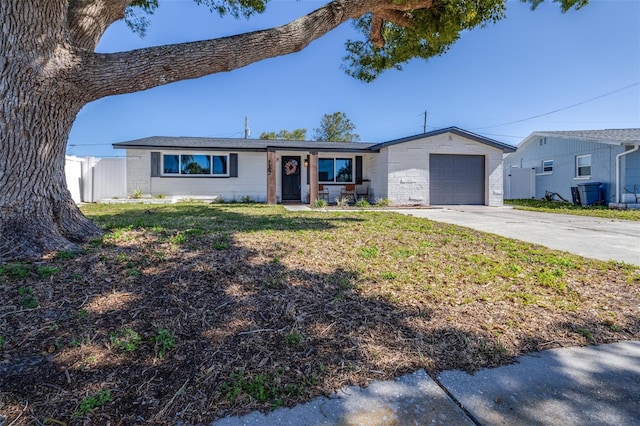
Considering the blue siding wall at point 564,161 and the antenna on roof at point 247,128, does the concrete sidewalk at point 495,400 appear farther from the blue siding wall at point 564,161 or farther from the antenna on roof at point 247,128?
the antenna on roof at point 247,128

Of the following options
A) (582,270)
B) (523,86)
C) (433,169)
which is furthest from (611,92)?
(582,270)

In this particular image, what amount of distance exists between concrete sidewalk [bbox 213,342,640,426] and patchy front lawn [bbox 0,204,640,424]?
3.4 inches

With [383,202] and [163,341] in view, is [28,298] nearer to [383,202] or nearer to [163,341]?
[163,341]

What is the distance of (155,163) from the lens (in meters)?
13.7

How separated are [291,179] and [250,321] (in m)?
13.4

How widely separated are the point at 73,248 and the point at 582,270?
538 centimetres

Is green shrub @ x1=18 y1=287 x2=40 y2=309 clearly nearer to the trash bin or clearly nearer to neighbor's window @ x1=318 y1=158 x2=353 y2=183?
neighbor's window @ x1=318 y1=158 x2=353 y2=183

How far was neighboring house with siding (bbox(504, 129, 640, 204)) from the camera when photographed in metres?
13.9

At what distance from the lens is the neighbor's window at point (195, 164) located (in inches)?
549

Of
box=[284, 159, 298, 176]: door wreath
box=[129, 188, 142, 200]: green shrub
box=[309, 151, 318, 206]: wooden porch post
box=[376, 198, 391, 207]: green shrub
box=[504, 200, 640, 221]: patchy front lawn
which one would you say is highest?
box=[284, 159, 298, 176]: door wreath

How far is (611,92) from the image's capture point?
2180cm

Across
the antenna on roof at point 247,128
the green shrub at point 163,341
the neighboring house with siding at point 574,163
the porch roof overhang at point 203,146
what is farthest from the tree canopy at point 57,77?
the antenna on roof at point 247,128

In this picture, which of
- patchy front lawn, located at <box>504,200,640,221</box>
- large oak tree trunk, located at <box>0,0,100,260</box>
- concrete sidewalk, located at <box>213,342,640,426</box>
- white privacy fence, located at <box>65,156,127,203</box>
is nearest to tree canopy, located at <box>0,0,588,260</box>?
large oak tree trunk, located at <box>0,0,100,260</box>

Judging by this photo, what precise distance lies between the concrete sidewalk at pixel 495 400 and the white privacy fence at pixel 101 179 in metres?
15.2
